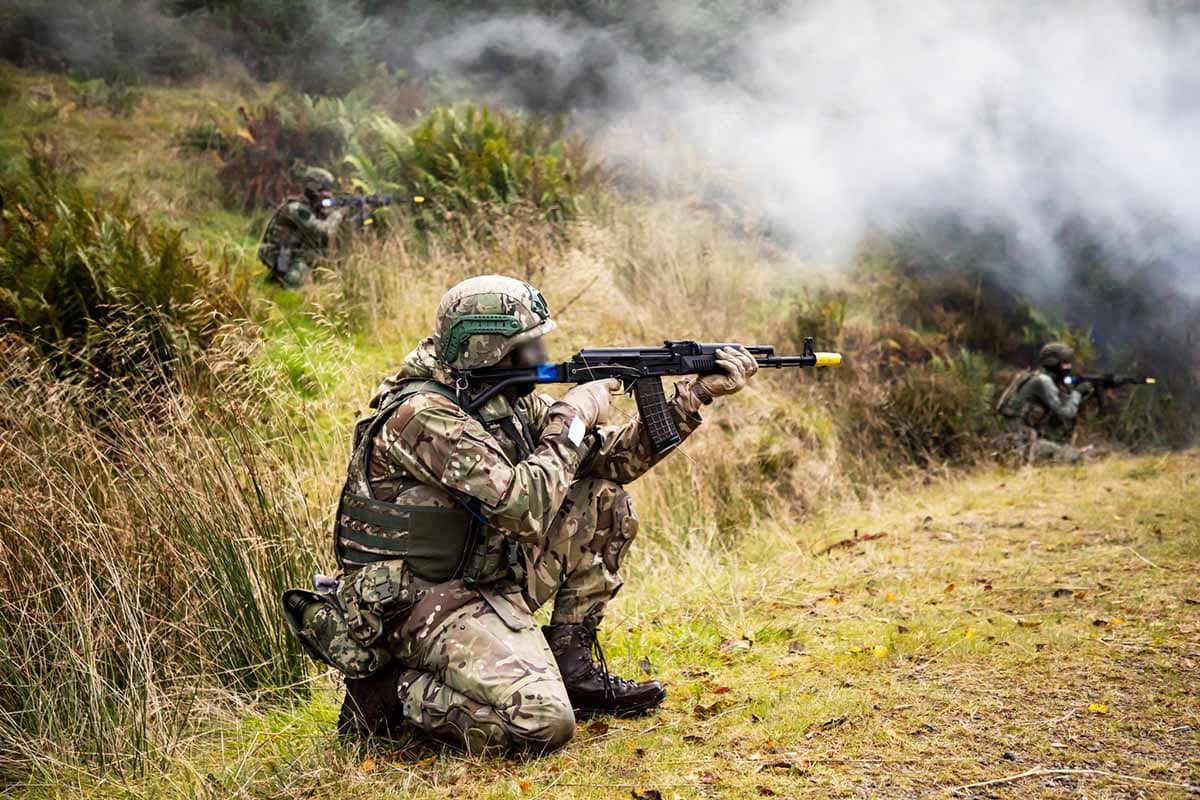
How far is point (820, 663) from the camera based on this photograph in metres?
4.48

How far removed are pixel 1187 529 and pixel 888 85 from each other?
8.79 m

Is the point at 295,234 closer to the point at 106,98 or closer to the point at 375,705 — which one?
the point at 106,98

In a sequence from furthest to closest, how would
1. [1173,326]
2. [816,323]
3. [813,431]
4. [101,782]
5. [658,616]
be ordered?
[1173,326]
[816,323]
[813,431]
[658,616]
[101,782]

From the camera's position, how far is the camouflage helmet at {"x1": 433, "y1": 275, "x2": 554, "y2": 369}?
373 centimetres

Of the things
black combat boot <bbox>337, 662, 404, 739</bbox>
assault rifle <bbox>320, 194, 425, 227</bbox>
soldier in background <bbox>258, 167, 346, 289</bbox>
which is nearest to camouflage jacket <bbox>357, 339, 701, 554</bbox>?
black combat boot <bbox>337, 662, 404, 739</bbox>

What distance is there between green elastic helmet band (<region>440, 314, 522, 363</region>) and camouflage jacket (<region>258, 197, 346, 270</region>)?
19.0 feet

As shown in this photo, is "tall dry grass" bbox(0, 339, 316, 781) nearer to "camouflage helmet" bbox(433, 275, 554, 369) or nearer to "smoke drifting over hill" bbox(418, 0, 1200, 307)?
"camouflage helmet" bbox(433, 275, 554, 369)

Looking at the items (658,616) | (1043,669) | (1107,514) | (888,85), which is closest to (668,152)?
(888,85)

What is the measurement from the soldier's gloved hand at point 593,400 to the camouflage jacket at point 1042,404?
678 cm

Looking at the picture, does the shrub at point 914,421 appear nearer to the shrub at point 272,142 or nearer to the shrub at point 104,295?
the shrub at point 104,295

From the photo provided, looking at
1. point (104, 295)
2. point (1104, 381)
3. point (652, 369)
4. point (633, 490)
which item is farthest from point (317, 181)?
point (1104, 381)

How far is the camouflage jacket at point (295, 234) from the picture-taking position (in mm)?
9164

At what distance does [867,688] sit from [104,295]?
5.08m

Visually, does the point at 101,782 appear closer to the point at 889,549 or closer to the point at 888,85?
the point at 889,549
